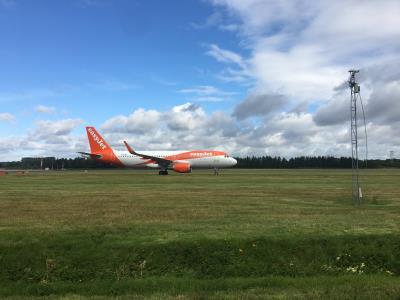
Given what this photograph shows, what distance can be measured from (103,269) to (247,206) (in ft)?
37.1

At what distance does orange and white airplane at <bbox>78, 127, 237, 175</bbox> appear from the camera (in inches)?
2849

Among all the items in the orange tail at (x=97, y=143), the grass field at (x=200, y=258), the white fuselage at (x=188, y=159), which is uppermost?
the orange tail at (x=97, y=143)

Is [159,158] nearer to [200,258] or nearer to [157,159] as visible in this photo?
[157,159]

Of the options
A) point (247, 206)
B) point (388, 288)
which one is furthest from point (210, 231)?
point (247, 206)

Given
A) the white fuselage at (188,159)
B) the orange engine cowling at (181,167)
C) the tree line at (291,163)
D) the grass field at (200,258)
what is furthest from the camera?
the tree line at (291,163)

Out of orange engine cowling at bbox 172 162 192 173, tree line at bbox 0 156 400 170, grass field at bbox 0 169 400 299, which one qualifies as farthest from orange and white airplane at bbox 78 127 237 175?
tree line at bbox 0 156 400 170

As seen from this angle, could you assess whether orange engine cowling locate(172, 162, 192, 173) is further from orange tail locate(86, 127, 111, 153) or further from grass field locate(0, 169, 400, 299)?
grass field locate(0, 169, 400, 299)

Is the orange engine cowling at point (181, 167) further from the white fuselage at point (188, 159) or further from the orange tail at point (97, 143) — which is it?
the orange tail at point (97, 143)

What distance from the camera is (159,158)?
71.9m

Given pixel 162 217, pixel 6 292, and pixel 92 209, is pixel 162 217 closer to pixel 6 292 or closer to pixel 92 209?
pixel 92 209

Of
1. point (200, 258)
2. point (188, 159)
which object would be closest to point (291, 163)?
point (188, 159)

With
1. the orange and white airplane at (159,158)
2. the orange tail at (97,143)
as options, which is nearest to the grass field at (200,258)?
the orange and white airplane at (159,158)

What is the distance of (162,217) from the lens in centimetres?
1722

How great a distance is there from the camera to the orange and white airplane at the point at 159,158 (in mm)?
72375
